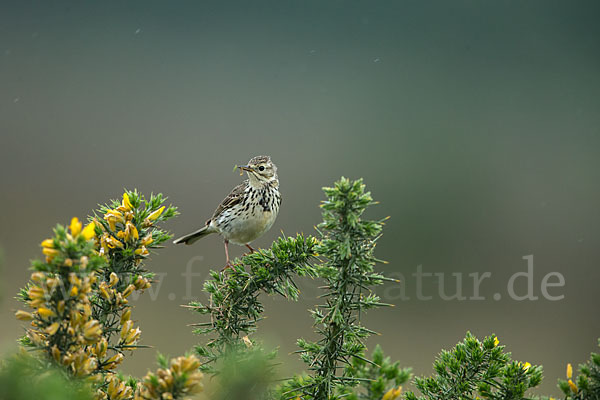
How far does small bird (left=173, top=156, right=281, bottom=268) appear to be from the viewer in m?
4.25

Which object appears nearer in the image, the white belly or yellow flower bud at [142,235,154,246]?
yellow flower bud at [142,235,154,246]

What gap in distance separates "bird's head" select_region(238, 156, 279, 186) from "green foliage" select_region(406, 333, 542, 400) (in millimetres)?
2778

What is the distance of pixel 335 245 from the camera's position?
147cm

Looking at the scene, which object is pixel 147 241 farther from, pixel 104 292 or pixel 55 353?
pixel 55 353

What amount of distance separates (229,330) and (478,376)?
79 centimetres

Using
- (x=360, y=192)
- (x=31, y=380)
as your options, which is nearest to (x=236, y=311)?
(x=360, y=192)

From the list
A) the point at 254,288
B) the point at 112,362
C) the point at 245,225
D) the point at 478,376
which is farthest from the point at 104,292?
the point at 245,225

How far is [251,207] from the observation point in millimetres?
4254

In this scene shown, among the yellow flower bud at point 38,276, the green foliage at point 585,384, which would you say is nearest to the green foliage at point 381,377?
the green foliage at point 585,384

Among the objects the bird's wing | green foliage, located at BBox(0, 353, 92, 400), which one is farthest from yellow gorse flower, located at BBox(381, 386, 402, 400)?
the bird's wing

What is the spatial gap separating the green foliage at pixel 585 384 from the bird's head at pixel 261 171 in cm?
316

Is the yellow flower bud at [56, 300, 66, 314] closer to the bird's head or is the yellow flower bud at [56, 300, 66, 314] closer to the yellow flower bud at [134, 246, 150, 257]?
the yellow flower bud at [134, 246, 150, 257]

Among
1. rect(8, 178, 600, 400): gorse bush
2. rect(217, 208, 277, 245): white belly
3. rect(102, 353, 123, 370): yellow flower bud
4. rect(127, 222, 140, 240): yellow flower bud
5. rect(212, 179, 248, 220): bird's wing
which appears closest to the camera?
rect(8, 178, 600, 400): gorse bush

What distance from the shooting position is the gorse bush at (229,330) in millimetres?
1134
